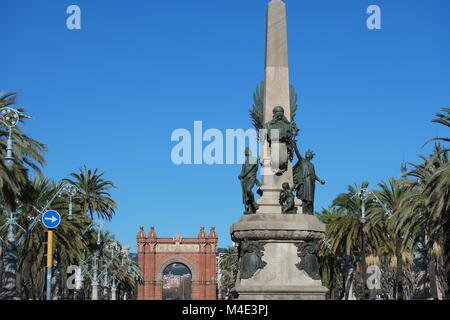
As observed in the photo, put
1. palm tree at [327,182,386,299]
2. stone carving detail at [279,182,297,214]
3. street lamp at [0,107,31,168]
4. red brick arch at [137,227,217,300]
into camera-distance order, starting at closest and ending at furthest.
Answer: stone carving detail at [279,182,297,214]
street lamp at [0,107,31,168]
palm tree at [327,182,386,299]
red brick arch at [137,227,217,300]

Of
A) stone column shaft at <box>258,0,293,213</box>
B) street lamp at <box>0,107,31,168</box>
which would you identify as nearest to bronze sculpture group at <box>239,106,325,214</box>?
stone column shaft at <box>258,0,293,213</box>

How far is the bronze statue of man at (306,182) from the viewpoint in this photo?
19812mm

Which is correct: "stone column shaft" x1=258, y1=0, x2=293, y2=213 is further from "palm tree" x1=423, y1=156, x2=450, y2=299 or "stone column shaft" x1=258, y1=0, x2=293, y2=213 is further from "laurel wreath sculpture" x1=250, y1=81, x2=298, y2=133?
"palm tree" x1=423, y1=156, x2=450, y2=299

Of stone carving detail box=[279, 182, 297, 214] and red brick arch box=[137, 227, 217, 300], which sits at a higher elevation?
red brick arch box=[137, 227, 217, 300]

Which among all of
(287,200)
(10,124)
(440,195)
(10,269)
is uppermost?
(10,124)

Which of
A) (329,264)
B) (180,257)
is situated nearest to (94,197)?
(329,264)

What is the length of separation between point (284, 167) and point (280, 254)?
2637mm

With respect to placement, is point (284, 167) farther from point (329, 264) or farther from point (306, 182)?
point (329, 264)

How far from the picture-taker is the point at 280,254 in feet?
61.8

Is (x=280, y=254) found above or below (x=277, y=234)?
below

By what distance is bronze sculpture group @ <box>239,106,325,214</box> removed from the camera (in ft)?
64.7

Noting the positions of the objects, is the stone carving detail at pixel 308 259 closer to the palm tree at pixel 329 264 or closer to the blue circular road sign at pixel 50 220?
the blue circular road sign at pixel 50 220

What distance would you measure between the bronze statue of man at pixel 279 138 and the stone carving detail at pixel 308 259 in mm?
2385
